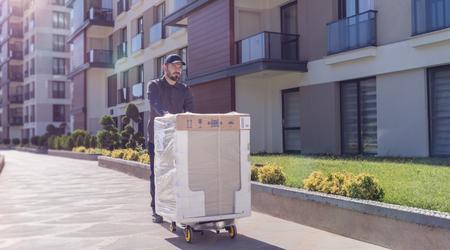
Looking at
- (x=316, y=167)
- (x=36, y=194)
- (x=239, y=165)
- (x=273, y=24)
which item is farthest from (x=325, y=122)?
(x=239, y=165)

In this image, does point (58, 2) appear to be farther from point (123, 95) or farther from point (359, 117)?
point (359, 117)

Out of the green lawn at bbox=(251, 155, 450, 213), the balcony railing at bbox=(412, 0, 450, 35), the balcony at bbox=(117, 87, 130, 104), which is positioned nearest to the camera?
the green lawn at bbox=(251, 155, 450, 213)

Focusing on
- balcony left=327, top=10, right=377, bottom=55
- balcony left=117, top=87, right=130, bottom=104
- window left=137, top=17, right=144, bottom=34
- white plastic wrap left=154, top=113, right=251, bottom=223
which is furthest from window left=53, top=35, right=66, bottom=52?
white plastic wrap left=154, top=113, right=251, bottom=223

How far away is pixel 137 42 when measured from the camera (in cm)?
3022

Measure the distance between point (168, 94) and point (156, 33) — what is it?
21.0 m

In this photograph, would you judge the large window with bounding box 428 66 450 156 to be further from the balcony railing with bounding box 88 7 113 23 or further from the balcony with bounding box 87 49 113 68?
the balcony railing with bounding box 88 7 113 23

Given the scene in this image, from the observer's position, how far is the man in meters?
6.91

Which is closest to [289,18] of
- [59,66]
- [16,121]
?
[59,66]

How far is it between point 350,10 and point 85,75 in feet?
81.8

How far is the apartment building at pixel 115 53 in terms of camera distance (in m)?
28.5

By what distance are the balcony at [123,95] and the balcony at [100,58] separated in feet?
8.90

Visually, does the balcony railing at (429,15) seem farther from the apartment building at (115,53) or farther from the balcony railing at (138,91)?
the balcony railing at (138,91)

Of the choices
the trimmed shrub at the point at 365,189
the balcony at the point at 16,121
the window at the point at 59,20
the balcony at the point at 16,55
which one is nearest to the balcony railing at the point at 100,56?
the window at the point at 59,20

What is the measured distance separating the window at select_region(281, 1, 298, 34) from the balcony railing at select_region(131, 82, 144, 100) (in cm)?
1291
